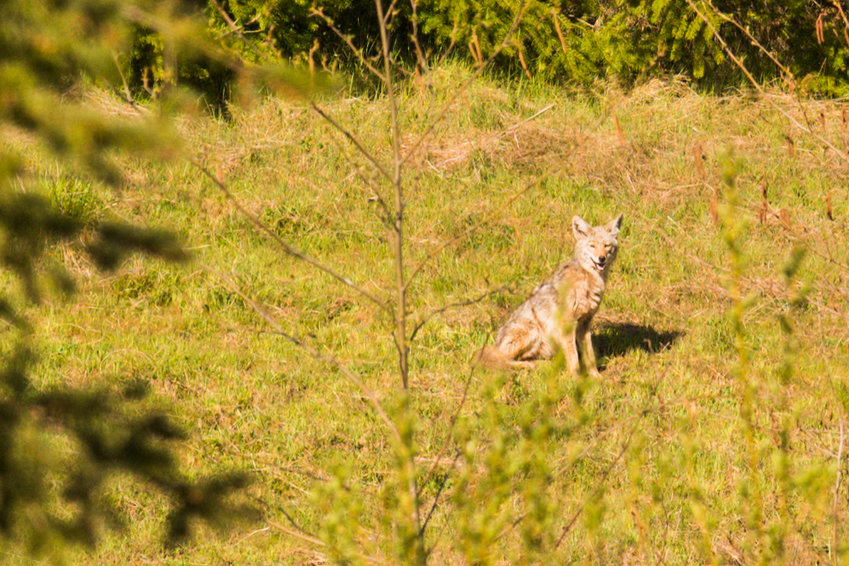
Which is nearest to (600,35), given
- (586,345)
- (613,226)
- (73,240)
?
(613,226)

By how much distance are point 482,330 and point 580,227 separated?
4.07ft

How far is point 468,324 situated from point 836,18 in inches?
260

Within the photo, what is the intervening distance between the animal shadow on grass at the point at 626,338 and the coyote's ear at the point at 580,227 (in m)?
0.89

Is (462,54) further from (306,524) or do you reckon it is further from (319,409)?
(306,524)

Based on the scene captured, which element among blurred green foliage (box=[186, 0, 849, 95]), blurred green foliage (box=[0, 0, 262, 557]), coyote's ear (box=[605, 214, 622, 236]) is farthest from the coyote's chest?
blurred green foliage (box=[0, 0, 262, 557])

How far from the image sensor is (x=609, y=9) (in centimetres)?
1400

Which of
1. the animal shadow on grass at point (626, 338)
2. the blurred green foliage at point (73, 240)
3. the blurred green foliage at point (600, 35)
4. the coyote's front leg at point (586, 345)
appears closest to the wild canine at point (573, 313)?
the coyote's front leg at point (586, 345)

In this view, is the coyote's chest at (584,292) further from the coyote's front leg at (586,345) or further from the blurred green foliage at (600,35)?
the blurred green foliage at (600,35)

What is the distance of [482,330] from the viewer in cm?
834

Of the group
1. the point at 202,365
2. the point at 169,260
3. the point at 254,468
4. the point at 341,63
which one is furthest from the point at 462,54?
the point at 169,260

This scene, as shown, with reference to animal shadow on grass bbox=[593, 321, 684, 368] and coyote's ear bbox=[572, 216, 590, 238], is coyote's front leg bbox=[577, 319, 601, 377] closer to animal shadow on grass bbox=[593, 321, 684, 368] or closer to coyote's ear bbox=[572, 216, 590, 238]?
animal shadow on grass bbox=[593, 321, 684, 368]

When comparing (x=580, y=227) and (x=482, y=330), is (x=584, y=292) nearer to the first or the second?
(x=580, y=227)

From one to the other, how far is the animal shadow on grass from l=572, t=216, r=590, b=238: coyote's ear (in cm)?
89

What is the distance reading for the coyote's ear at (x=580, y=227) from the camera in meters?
8.30
